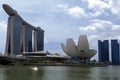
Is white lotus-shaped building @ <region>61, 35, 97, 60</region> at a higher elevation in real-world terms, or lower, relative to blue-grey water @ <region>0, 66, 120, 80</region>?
higher

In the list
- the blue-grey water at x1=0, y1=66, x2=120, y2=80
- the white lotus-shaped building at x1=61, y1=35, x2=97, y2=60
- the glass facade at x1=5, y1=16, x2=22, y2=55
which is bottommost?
the blue-grey water at x1=0, y1=66, x2=120, y2=80

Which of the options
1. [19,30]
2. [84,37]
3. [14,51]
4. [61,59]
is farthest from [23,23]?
[84,37]

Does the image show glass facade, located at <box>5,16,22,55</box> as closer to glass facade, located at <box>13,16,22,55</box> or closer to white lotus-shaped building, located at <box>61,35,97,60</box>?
glass facade, located at <box>13,16,22,55</box>

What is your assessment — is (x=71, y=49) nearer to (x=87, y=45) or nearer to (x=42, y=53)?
(x=87, y=45)

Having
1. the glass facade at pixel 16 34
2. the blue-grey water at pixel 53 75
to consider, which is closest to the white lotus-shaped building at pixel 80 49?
the glass facade at pixel 16 34

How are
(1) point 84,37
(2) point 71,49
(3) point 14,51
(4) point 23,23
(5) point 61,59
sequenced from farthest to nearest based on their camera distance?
(4) point 23,23
(3) point 14,51
(5) point 61,59
(2) point 71,49
(1) point 84,37

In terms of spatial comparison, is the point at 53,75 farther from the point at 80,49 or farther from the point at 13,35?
the point at 13,35

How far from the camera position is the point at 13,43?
174750mm

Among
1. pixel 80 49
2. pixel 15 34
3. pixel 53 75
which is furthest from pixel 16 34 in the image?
pixel 53 75

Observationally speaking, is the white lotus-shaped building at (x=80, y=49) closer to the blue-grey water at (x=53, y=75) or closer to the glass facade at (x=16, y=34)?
the glass facade at (x=16, y=34)

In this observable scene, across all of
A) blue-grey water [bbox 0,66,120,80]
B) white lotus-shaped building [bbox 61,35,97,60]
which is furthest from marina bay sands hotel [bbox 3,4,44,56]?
blue-grey water [bbox 0,66,120,80]

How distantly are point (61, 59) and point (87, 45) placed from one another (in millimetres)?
33631

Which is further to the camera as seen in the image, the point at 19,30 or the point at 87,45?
the point at 19,30

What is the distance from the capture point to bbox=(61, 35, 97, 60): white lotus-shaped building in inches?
5299
